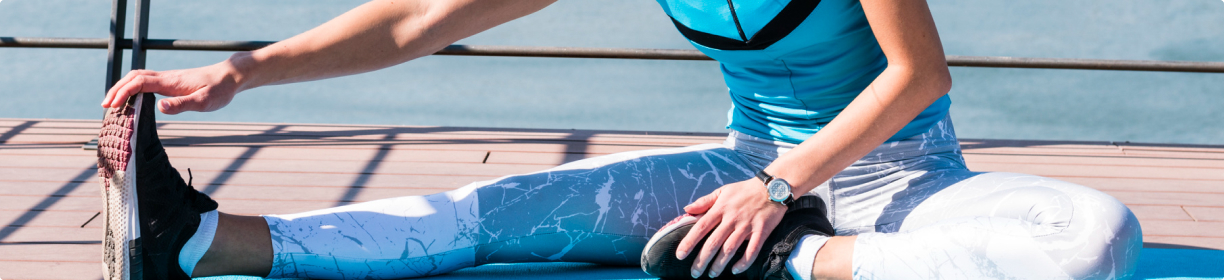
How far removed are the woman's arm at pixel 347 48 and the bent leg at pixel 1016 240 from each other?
0.60m

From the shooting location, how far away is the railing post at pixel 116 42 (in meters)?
2.17

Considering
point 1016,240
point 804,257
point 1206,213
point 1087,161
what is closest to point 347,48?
point 804,257

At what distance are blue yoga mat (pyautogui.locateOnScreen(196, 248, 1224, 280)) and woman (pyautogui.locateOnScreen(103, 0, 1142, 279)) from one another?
2cm

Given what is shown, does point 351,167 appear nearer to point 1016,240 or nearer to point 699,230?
point 699,230

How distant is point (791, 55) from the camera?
3.78 ft

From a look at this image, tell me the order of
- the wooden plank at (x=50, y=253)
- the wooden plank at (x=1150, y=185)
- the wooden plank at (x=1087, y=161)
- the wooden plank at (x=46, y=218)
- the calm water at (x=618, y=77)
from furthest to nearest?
the calm water at (x=618, y=77), the wooden plank at (x=1087, y=161), the wooden plank at (x=1150, y=185), the wooden plank at (x=46, y=218), the wooden plank at (x=50, y=253)

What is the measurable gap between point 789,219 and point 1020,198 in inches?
10.3

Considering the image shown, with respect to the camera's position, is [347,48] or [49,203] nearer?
[347,48]

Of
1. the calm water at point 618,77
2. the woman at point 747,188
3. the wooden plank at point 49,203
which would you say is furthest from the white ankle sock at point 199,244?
the calm water at point 618,77

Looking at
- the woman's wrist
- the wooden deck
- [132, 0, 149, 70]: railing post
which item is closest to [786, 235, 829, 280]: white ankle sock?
the woman's wrist

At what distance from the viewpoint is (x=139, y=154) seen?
1002 mm

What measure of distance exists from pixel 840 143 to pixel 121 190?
0.80 meters

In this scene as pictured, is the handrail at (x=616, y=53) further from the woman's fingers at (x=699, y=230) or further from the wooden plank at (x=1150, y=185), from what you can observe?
the woman's fingers at (x=699, y=230)

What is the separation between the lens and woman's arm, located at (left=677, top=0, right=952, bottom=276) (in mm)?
1017
